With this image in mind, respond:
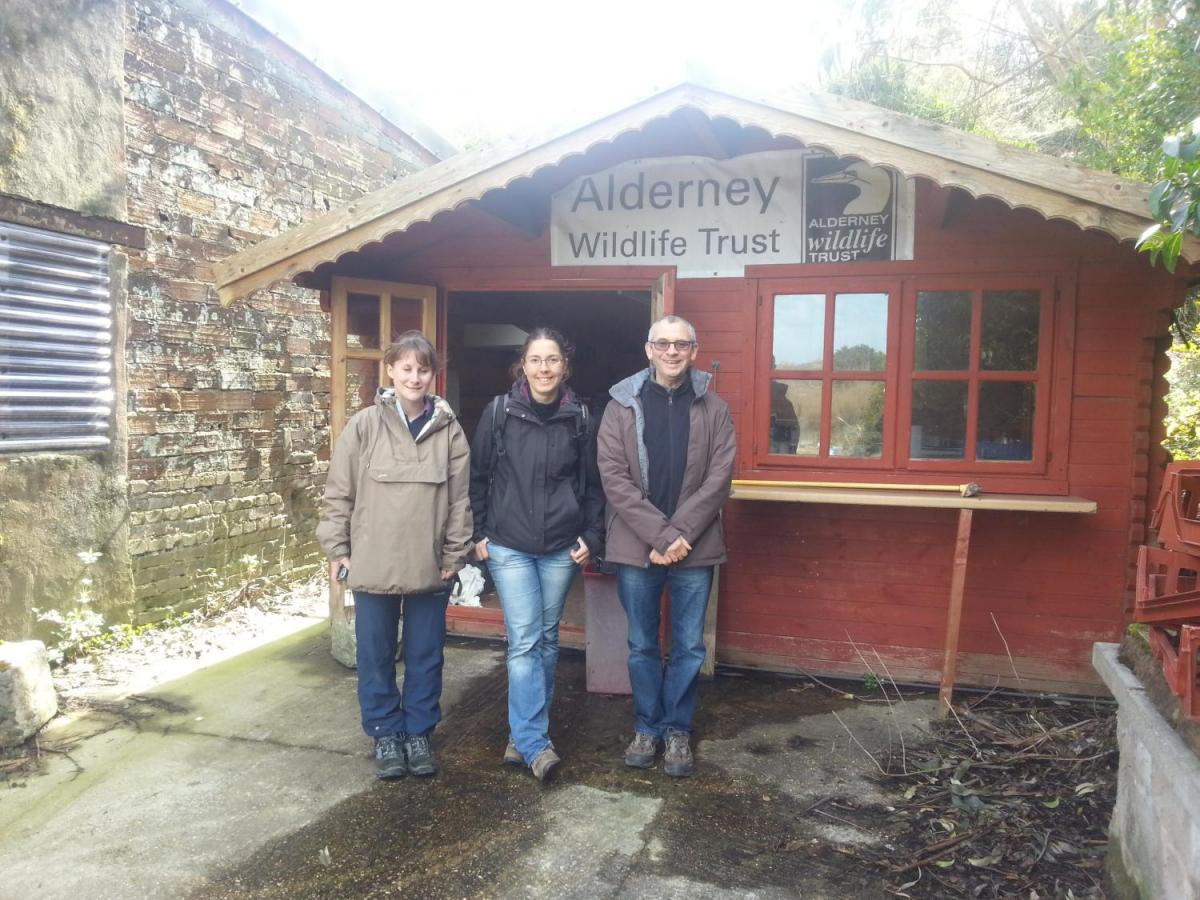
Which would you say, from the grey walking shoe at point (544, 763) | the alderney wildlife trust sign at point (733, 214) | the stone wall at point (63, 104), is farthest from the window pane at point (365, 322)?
the grey walking shoe at point (544, 763)

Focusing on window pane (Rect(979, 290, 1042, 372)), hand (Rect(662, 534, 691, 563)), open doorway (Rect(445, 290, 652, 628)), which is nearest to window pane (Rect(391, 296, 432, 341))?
open doorway (Rect(445, 290, 652, 628))

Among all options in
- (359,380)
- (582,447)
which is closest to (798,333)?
(582,447)

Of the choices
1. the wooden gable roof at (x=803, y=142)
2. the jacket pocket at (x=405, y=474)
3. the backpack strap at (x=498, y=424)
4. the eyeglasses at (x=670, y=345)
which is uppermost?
the wooden gable roof at (x=803, y=142)

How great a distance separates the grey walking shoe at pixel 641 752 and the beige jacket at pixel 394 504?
1095 mm

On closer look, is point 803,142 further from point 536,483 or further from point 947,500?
point 536,483

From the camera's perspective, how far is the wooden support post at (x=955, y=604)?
4.02 metres

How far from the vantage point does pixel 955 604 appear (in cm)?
410

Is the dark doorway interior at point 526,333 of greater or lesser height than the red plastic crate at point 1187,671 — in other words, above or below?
above

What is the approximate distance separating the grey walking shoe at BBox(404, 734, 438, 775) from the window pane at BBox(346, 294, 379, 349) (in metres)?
2.36

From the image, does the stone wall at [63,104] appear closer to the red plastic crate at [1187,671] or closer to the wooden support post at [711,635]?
the wooden support post at [711,635]

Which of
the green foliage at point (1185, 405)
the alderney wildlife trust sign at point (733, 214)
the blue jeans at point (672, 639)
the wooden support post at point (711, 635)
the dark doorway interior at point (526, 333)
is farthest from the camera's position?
the green foliage at point (1185, 405)

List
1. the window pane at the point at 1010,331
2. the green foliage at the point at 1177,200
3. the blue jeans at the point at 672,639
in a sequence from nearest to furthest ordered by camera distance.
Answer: the green foliage at the point at 1177,200, the blue jeans at the point at 672,639, the window pane at the point at 1010,331

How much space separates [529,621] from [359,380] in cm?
213

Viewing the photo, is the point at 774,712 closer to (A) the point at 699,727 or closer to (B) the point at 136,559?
(A) the point at 699,727
